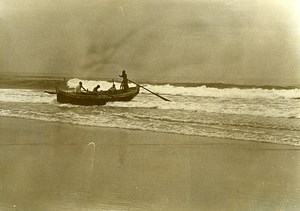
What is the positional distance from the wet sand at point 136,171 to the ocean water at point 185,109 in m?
Result: 0.05

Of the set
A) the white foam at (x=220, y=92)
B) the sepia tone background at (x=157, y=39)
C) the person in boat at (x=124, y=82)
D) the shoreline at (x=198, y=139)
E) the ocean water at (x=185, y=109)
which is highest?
the sepia tone background at (x=157, y=39)

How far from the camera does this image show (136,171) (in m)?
2.53

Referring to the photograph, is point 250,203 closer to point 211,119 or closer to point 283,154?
point 283,154

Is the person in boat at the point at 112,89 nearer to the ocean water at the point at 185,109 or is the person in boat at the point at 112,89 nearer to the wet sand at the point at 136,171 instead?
the ocean water at the point at 185,109

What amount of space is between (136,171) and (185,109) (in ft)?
1.50

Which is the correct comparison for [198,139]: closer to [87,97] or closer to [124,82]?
[124,82]

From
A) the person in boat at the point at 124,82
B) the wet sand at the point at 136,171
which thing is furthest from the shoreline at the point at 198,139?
the person in boat at the point at 124,82

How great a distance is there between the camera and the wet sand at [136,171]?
97.4 inches

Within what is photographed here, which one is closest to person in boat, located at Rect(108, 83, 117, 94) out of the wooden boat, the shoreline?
the wooden boat

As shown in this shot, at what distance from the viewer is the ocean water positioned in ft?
8.24

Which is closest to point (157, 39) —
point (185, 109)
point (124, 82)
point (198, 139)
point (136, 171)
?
point (124, 82)

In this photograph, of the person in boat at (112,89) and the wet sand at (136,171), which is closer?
the wet sand at (136,171)

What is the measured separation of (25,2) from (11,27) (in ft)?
0.57

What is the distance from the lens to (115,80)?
2.58 m
